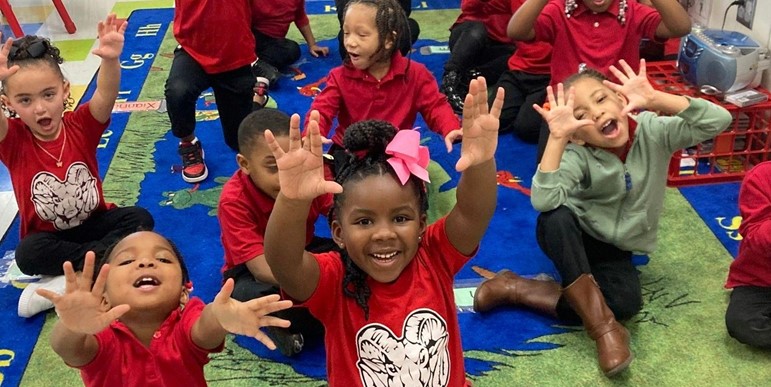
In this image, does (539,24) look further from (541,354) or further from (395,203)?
(395,203)

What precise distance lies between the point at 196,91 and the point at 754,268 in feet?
5.85

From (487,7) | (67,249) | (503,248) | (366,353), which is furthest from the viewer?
(487,7)

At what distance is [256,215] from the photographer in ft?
5.88

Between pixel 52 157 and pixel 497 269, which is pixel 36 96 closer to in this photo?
pixel 52 157

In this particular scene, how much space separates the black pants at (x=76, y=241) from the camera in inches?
78.1

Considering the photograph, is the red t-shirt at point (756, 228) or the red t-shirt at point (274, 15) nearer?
the red t-shirt at point (756, 228)

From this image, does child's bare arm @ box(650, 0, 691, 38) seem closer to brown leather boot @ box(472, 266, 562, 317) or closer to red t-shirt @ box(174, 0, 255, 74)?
brown leather boot @ box(472, 266, 562, 317)

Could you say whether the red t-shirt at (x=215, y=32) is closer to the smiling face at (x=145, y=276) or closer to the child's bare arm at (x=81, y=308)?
the smiling face at (x=145, y=276)

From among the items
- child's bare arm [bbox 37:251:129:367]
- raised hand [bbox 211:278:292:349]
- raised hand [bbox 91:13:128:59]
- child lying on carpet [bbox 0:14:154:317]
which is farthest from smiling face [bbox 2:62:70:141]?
raised hand [bbox 211:278:292:349]

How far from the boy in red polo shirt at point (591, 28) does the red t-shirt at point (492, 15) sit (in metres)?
0.75

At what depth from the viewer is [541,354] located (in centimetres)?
179

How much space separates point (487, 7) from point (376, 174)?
2.11 meters

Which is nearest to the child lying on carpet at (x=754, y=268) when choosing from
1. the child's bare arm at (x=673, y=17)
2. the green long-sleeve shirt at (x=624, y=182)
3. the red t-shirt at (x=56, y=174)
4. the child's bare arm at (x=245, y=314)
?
the green long-sleeve shirt at (x=624, y=182)

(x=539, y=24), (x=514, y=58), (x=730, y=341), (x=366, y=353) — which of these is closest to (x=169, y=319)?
(x=366, y=353)
